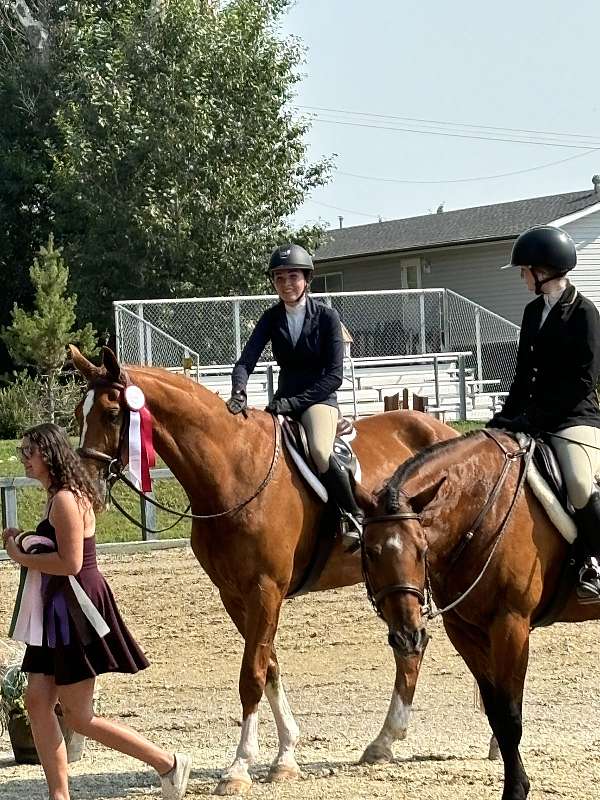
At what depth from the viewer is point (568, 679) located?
9.06 metres

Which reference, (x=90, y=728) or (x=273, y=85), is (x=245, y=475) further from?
(x=273, y=85)

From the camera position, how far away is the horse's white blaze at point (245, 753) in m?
6.63

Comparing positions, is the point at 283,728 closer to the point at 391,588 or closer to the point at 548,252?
the point at 391,588

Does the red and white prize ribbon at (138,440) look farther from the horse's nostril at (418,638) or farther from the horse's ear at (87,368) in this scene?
the horse's nostril at (418,638)

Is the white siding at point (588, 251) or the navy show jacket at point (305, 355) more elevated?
the white siding at point (588, 251)

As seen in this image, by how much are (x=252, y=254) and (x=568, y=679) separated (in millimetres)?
21301

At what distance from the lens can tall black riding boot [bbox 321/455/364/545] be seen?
7477 millimetres

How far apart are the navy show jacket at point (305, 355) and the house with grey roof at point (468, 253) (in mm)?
25350

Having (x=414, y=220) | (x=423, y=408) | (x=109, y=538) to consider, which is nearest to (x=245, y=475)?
(x=109, y=538)

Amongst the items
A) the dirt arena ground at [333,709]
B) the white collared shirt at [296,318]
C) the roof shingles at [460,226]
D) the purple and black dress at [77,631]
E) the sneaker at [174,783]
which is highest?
→ the roof shingles at [460,226]

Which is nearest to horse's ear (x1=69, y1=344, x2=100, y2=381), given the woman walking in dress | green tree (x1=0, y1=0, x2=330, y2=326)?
the woman walking in dress

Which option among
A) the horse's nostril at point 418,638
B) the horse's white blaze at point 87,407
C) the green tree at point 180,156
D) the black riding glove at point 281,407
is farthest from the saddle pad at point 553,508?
the green tree at point 180,156

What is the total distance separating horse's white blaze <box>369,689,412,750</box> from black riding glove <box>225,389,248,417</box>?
1.96 metres

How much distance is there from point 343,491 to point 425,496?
6.27 feet
